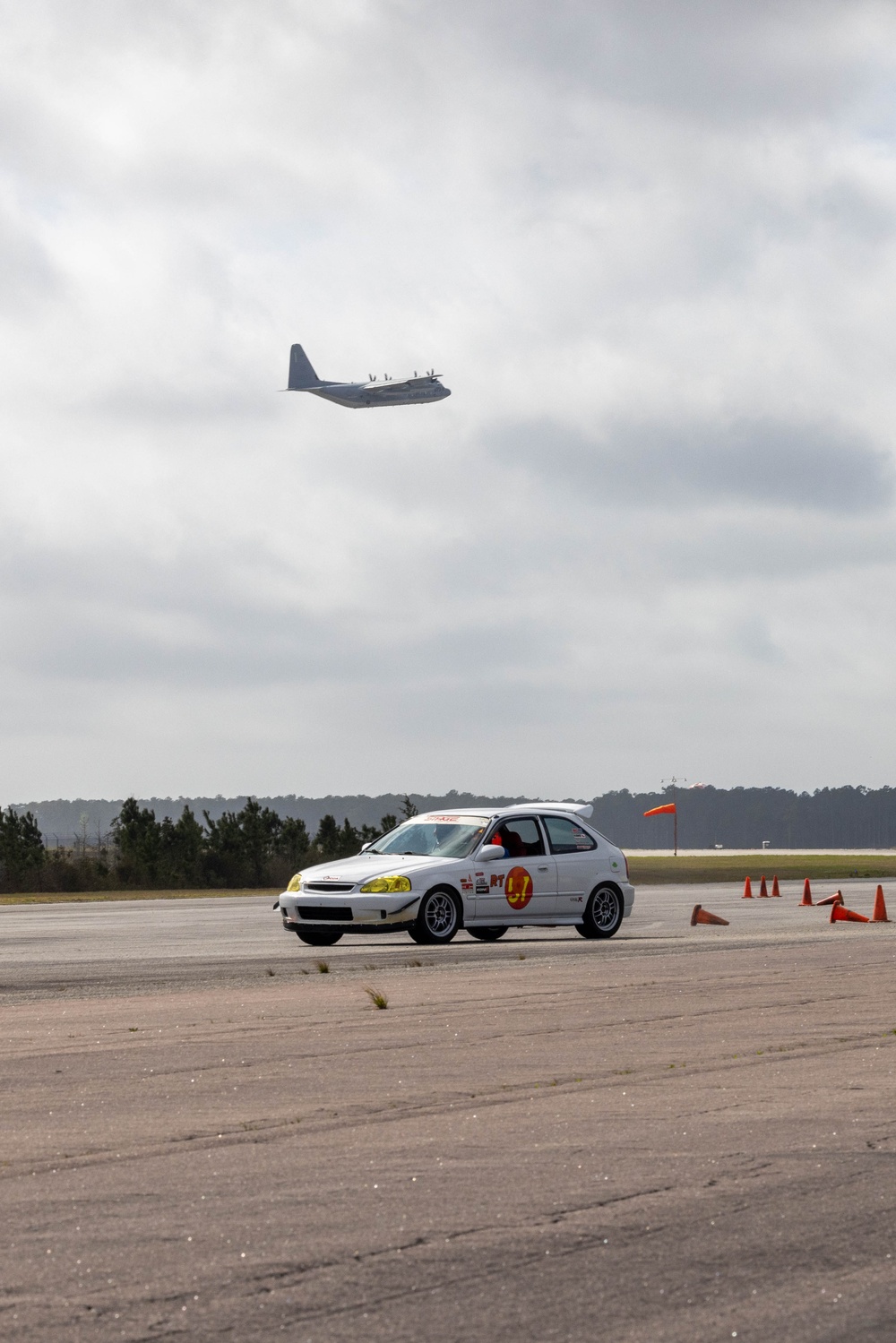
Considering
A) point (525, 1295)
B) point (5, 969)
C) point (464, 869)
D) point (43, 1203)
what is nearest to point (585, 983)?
point (464, 869)

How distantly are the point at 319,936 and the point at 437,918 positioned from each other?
5.37ft

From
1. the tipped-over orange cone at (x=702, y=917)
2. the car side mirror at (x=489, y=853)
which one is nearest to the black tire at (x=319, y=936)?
the car side mirror at (x=489, y=853)

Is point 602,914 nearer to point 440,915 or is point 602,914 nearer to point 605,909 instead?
point 605,909

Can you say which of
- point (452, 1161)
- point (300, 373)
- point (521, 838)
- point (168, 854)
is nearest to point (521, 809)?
point (521, 838)

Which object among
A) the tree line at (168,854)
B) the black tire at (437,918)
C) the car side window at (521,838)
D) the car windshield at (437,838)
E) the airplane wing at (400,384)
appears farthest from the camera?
the airplane wing at (400,384)

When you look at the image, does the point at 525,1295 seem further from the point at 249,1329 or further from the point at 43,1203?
the point at 43,1203

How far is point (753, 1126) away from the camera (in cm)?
759

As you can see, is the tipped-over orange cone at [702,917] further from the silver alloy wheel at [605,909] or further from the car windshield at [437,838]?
the car windshield at [437,838]

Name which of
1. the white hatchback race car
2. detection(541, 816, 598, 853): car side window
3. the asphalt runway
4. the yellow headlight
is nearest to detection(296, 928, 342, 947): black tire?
the white hatchback race car

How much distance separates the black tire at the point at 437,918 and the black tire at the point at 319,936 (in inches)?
38.0

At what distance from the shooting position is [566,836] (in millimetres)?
20688

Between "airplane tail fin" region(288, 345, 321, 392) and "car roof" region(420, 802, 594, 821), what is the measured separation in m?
66.6

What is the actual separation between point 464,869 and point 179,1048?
8.96 m

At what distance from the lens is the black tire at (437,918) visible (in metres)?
18.9
